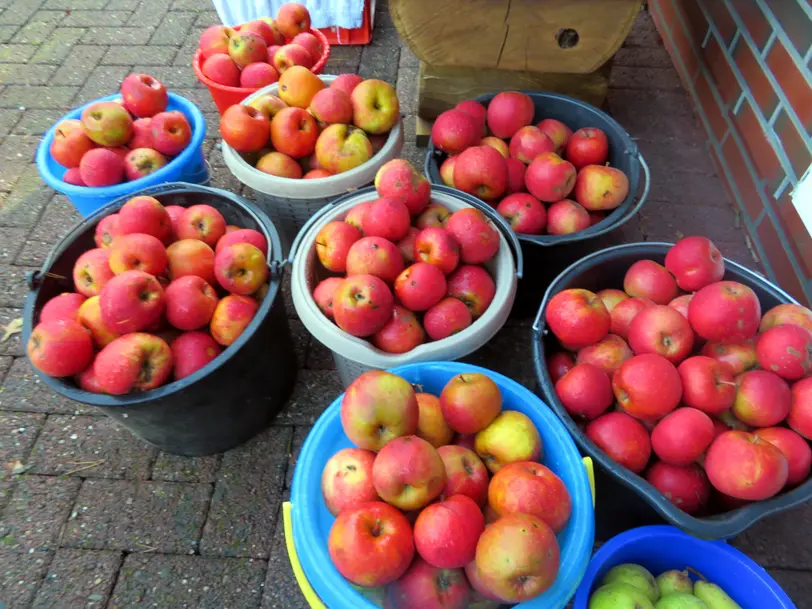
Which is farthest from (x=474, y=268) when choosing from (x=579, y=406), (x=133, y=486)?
(x=133, y=486)

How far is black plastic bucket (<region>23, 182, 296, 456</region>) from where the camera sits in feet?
5.74

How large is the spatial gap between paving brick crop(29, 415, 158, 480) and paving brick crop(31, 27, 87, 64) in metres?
2.88

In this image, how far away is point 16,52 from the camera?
3949mm

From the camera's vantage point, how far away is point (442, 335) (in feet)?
5.97

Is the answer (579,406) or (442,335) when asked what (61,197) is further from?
(579,406)

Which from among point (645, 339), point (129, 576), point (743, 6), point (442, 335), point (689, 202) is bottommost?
point (129, 576)

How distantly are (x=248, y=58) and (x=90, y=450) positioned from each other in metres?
1.97

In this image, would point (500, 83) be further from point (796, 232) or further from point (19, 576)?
point (19, 576)

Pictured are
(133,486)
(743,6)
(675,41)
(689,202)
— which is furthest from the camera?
(675,41)

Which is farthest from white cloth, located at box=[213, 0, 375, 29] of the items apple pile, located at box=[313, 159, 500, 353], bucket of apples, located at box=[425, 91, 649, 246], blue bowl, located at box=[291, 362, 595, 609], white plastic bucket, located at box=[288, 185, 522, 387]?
blue bowl, located at box=[291, 362, 595, 609]

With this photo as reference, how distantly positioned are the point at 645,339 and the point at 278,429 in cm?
139

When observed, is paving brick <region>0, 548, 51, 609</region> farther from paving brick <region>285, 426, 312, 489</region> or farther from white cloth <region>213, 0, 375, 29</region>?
white cloth <region>213, 0, 375, 29</region>

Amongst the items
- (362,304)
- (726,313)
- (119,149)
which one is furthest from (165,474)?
(726,313)

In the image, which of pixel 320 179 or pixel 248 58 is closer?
pixel 320 179
